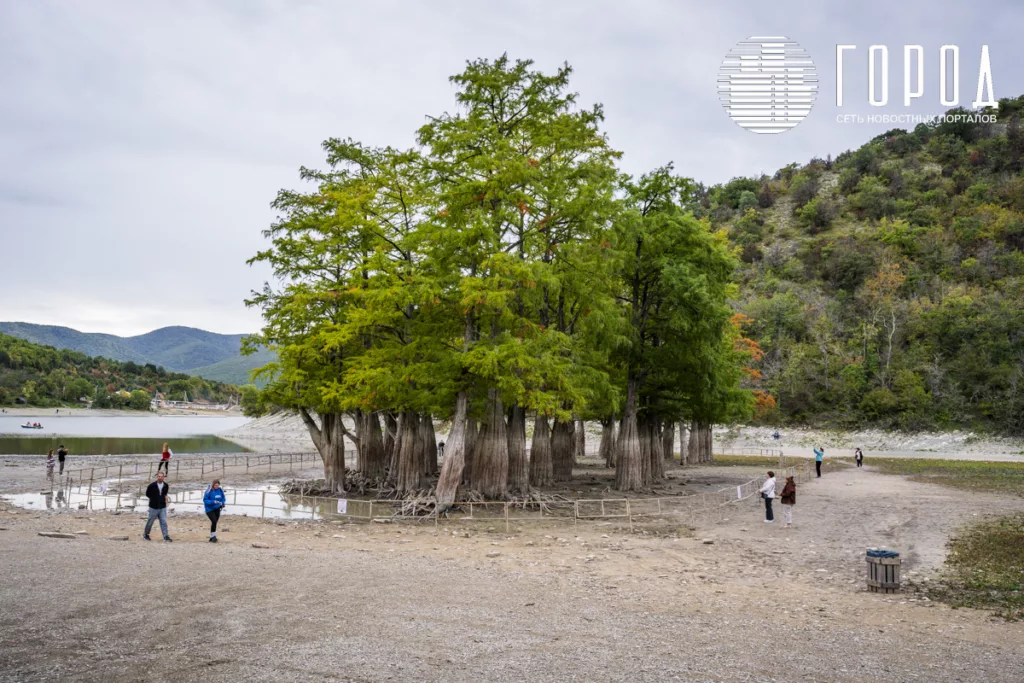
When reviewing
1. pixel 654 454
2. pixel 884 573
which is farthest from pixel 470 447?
pixel 884 573

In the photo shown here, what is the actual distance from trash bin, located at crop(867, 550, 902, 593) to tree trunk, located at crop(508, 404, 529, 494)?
51.8 feet

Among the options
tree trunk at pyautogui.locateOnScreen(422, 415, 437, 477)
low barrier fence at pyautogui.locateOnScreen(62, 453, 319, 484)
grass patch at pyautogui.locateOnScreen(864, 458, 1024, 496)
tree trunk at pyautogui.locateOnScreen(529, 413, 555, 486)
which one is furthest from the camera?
low barrier fence at pyautogui.locateOnScreen(62, 453, 319, 484)

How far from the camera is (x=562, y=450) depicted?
38.6 meters

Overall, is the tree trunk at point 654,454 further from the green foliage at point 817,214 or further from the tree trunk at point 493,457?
the green foliage at point 817,214

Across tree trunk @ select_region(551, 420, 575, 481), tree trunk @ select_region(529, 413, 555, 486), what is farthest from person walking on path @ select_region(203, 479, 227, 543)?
tree trunk @ select_region(551, 420, 575, 481)

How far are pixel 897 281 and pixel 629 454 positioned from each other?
67.3 m

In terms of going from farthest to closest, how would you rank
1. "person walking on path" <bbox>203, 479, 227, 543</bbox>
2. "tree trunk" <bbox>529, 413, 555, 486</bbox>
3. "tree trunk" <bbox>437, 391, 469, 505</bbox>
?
1. "tree trunk" <bbox>529, 413, 555, 486</bbox>
2. "tree trunk" <bbox>437, 391, 469, 505</bbox>
3. "person walking on path" <bbox>203, 479, 227, 543</bbox>

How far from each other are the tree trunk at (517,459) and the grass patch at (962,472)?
2110 centimetres

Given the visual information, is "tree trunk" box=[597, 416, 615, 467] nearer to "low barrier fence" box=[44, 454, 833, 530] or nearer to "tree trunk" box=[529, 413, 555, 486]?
"tree trunk" box=[529, 413, 555, 486]

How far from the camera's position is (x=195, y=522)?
22453 millimetres

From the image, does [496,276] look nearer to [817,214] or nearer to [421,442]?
[421,442]

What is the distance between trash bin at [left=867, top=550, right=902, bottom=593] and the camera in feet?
44.6

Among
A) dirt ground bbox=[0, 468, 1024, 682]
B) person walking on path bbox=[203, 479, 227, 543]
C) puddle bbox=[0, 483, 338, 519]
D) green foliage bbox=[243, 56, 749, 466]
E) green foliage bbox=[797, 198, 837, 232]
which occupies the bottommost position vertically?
puddle bbox=[0, 483, 338, 519]

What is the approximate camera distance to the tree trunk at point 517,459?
28656 mm
